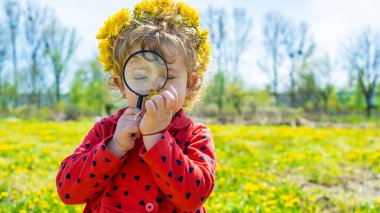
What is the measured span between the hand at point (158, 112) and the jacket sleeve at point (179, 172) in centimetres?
5

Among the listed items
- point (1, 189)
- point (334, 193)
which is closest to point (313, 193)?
point (334, 193)

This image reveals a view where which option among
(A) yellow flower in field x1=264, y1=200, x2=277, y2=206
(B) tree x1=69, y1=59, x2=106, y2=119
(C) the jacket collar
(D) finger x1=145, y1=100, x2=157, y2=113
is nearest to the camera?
(D) finger x1=145, y1=100, x2=157, y2=113

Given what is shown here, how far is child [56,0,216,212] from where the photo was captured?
1.41 metres

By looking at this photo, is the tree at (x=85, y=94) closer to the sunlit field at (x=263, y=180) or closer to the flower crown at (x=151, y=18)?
the sunlit field at (x=263, y=180)

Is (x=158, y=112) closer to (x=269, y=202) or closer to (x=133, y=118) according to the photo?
(x=133, y=118)

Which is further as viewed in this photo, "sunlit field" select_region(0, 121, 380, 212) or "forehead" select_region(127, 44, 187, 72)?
"sunlit field" select_region(0, 121, 380, 212)

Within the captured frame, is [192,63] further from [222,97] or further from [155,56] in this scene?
[222,97]

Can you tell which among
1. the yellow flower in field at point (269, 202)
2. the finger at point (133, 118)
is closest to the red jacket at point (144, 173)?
the finger at point (133, 118)

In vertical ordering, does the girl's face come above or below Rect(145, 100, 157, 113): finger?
above

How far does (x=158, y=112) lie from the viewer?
134cm

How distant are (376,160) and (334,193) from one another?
2900 mm

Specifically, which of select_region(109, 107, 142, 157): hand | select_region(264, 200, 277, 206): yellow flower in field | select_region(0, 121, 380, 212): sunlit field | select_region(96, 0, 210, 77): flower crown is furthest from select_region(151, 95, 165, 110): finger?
select_region(264, 200, 277, 206): yellow flower in field

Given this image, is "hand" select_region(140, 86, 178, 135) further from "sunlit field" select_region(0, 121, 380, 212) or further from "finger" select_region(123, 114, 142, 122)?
"sunlit field" select_region(0, 121, 380, 212)

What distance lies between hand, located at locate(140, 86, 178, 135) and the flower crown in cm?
42
